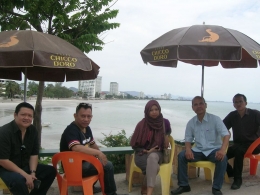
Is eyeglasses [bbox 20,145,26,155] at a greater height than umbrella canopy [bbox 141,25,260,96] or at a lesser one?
lesser

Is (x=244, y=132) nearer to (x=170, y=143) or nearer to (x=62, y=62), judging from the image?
(x=170, y=143)

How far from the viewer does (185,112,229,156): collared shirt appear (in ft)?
13.1

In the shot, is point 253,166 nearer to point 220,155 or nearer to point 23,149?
point 220,155

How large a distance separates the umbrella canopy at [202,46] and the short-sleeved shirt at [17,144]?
1778 millimetres

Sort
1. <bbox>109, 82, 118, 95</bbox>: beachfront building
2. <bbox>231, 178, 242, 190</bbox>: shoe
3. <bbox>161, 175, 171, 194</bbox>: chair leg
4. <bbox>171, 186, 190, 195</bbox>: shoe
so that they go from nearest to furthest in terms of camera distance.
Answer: <bbox>161, 175, 171, 194</bbox>: chair leg < <bbox>171, 186, 190, 195</bbox>: shoe < <bbox>231, 178, 242, 190</bbox>: shoe < <bbox>109, 82, 118, 95</bbox>: beachfront building

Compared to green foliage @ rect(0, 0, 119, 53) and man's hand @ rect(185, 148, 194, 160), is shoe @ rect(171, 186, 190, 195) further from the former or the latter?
green foliage @ rect(0, 0, 119, 53)

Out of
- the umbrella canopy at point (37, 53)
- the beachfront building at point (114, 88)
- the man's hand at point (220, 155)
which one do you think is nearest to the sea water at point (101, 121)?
the man's hand at point (220, 155)

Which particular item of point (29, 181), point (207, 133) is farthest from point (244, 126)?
point (29, 181)

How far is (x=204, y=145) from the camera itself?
402 centimetres

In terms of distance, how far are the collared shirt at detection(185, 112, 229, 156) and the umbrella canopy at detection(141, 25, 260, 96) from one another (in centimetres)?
96

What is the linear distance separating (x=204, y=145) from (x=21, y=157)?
7.74 feet

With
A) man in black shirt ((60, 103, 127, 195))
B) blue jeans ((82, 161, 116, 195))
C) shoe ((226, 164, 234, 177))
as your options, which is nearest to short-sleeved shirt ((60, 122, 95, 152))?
man in black shirt ((60, 103, 127, 195))

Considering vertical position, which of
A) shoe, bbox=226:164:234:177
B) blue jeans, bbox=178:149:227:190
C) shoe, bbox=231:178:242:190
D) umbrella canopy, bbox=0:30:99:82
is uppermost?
umbrella canopy, bbox=0:30:99:82

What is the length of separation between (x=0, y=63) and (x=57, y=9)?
3.37 metres
